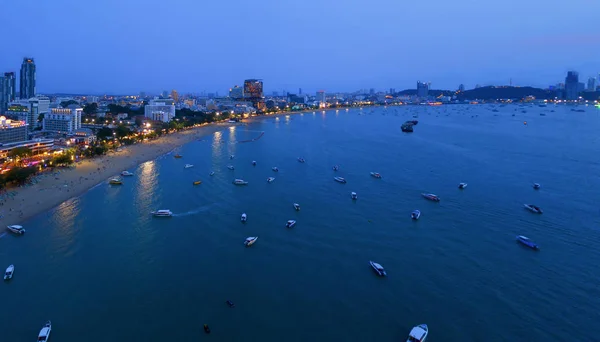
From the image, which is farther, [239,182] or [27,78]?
[27,78]

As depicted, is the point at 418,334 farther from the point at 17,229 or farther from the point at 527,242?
the point at 17,229

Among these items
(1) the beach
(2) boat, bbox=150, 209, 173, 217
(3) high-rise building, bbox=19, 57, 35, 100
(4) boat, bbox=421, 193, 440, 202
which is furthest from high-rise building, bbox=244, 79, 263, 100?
(2) boat, bbox=150, 209, 173, 217

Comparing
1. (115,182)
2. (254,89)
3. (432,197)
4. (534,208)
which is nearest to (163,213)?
(115,182)

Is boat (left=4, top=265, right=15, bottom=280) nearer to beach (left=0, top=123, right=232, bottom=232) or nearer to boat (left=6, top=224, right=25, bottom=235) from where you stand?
boat (left=6, top=224, right=25, bottom=235)

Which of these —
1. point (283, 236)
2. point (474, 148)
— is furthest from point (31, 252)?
point (474, 148)

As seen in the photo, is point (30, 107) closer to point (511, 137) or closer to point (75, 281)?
point (75, 281)
